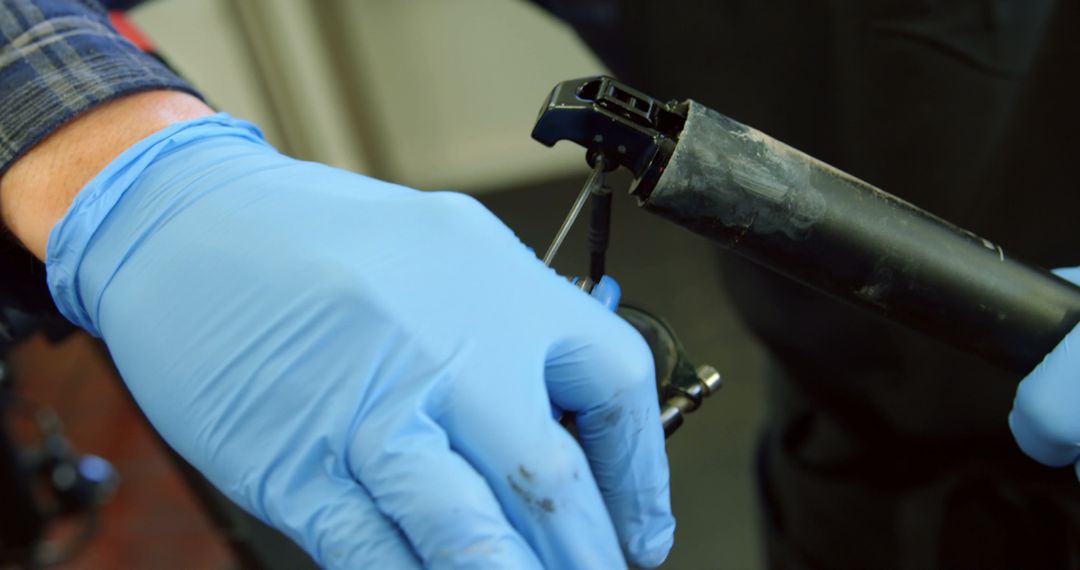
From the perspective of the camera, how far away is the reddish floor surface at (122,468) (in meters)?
1.45

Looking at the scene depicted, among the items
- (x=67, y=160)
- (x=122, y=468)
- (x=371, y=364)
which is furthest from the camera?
(x=122, y=468)

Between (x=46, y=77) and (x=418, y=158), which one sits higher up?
(x=46, y=77)

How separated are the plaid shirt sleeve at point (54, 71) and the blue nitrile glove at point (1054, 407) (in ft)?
2.25

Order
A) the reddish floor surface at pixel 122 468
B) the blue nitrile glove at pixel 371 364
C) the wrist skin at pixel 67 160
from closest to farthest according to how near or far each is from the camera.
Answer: the blue nitrile glove at pixel 371 364 → the wrist skin at pixel 67 160 → the reddish floor surface at pixel 122 468

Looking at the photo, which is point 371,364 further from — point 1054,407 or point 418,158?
point 418,158

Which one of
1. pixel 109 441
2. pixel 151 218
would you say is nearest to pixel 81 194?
pixel 151 218

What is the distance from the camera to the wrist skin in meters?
0.54

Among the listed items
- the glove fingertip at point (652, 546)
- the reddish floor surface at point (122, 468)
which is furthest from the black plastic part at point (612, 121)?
the reddish floor surface at point (122, 468)

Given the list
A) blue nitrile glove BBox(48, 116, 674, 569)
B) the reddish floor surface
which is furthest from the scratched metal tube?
the reddish floor surface

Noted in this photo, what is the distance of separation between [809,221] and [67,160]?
0.53m

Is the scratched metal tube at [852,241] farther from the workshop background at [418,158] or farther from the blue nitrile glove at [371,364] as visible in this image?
the workshop background at [418,158]

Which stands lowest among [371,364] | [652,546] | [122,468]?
[122,468]

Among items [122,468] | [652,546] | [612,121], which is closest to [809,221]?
[612,121]

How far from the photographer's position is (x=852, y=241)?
47 centimetres
